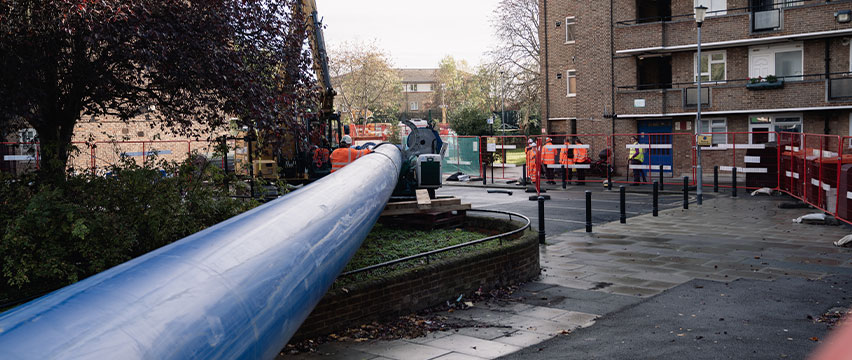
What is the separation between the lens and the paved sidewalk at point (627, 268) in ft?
22.9

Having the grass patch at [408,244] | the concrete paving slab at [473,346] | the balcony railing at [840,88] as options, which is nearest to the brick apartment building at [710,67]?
the balcony railing at [840,88]

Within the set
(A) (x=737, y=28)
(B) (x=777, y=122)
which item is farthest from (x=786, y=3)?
(B) (x=777, y=122)

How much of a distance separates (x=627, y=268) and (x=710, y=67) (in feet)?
84.2

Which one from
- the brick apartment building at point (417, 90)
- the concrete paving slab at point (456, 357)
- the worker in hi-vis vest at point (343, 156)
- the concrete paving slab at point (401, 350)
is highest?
the brick apartment building at point (417, 90)

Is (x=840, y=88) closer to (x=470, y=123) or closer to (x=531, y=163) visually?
(x=531, y=163)

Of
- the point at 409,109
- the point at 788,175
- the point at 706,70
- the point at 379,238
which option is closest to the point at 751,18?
the point at 706,70

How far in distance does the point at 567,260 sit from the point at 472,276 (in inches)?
126

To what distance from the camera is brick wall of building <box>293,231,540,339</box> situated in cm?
704

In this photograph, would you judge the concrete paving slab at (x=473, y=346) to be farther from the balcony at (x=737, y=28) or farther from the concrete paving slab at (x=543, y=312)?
the balcony at (x=737, y=28)

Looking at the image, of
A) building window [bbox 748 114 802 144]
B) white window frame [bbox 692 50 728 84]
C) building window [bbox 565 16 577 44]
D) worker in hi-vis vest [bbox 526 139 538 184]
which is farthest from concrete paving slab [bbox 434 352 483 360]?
building window [bbox 565 16 577 44]

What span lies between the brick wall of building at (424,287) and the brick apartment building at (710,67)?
21.7 metres

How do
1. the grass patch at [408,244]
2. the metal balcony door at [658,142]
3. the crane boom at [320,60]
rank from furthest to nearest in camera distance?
the metal balcony door at [658,142] < the crane boom at [320,60] < the grass patch at [408,244]

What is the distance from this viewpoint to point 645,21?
36.6 meters

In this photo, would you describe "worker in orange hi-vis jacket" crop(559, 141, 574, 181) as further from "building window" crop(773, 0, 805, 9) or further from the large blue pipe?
the large blue pipe
